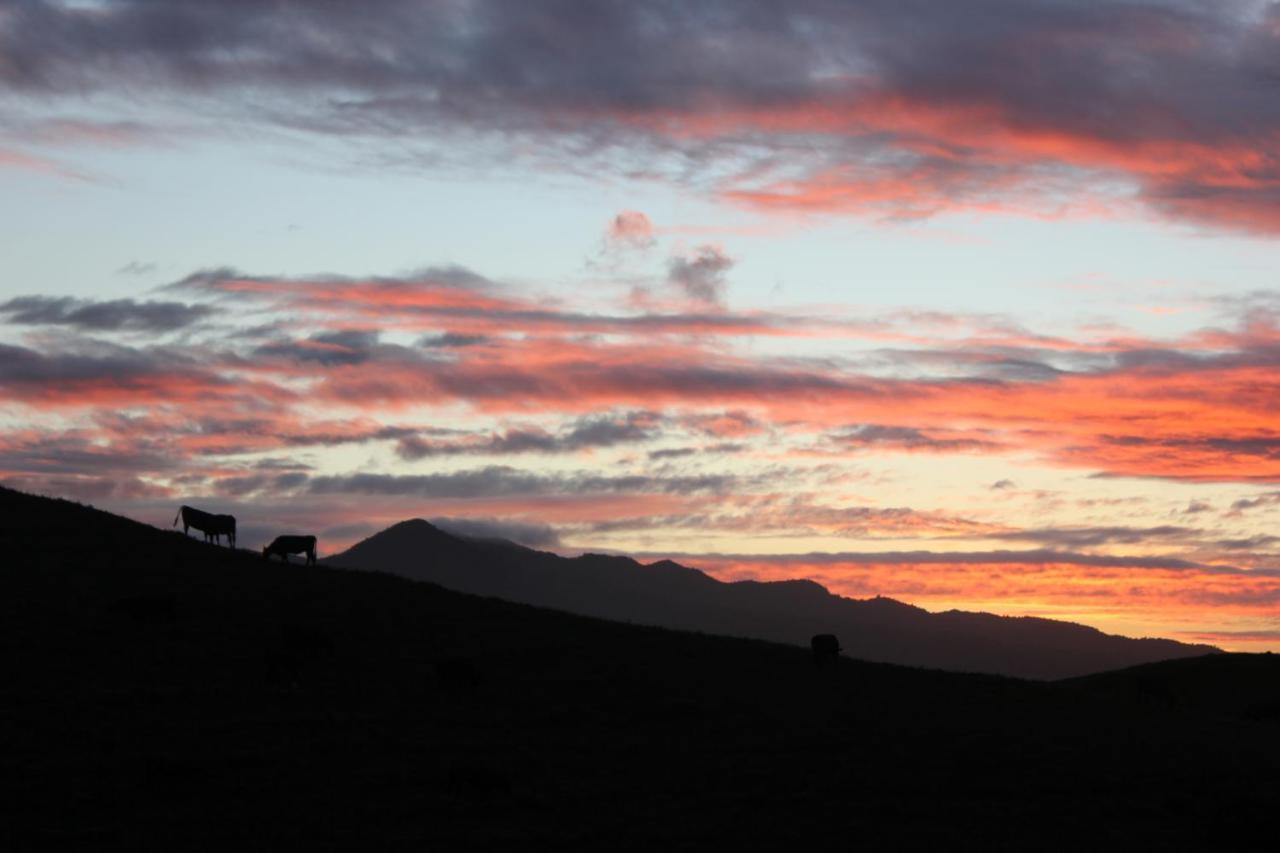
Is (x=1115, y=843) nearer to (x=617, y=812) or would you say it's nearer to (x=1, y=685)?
(x=617, y=812)

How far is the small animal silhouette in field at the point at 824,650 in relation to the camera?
5741 cm

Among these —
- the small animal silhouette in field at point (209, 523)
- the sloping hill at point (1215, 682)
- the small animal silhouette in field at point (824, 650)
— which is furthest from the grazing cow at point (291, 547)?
the sloping hill at point (1215, 682)

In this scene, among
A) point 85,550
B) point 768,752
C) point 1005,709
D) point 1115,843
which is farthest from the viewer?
point 85,550

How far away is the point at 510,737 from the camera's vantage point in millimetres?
44188

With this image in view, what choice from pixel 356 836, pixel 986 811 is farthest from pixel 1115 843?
pixel 356 836

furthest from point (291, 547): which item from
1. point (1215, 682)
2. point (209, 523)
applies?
point (1215, 682)

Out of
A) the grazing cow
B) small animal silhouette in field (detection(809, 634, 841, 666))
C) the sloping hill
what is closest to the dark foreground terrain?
small animal silhouette in field (detection(809, 634, 841, 666))

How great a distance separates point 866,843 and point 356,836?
39.8 feet

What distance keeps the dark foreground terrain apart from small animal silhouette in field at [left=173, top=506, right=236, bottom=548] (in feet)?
37.1

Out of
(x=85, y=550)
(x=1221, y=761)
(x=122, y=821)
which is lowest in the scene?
(x=122, y=821)

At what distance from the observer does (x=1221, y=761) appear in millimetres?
45562

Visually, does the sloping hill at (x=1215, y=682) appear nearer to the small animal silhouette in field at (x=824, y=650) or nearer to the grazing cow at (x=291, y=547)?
the small animal silhouette in field at (x=824, y=650)

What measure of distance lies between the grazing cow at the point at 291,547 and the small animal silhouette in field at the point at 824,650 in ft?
89.9

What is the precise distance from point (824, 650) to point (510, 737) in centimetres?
1774
